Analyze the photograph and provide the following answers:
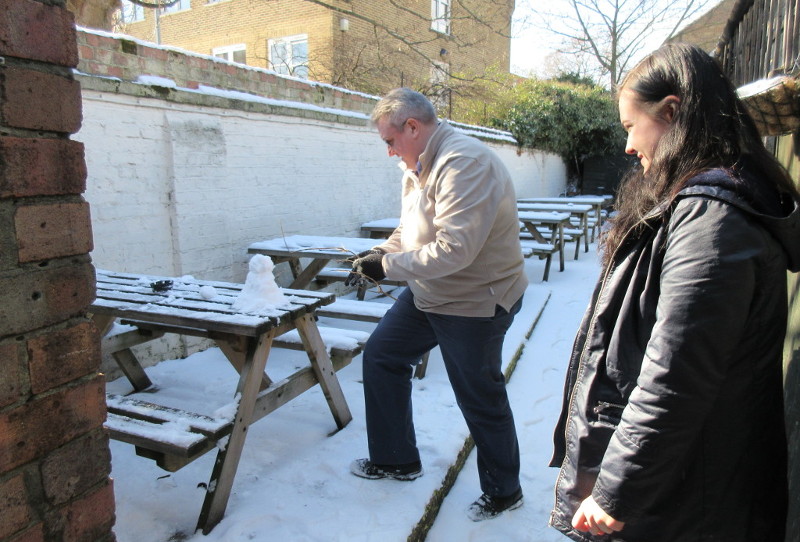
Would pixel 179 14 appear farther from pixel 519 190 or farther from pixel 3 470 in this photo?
pixel 3 470

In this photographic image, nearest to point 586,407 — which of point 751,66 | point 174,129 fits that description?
point 751,66

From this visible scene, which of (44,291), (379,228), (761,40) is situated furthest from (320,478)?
(379,228)

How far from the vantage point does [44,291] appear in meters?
1.13

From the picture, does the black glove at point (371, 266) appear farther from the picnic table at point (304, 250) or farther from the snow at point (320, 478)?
the picnic table at point (304, 250)

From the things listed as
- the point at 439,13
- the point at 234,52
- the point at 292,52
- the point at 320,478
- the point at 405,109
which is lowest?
the point at 320,478

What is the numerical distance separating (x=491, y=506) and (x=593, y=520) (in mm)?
1258

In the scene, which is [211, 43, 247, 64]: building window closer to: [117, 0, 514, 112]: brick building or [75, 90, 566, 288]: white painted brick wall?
[117, 0, 514, 112]: brick building

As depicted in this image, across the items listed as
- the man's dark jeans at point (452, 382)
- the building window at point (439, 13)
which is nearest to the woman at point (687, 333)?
the man's dark jeans at point (452, 382)

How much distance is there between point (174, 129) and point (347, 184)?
97.3 inches

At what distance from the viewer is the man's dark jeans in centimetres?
229

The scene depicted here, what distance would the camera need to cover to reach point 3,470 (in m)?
1.09

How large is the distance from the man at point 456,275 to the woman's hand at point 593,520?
3.19 ft

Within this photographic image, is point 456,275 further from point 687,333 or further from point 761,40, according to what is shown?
point 761,40

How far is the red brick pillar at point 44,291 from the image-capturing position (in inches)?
41.6
